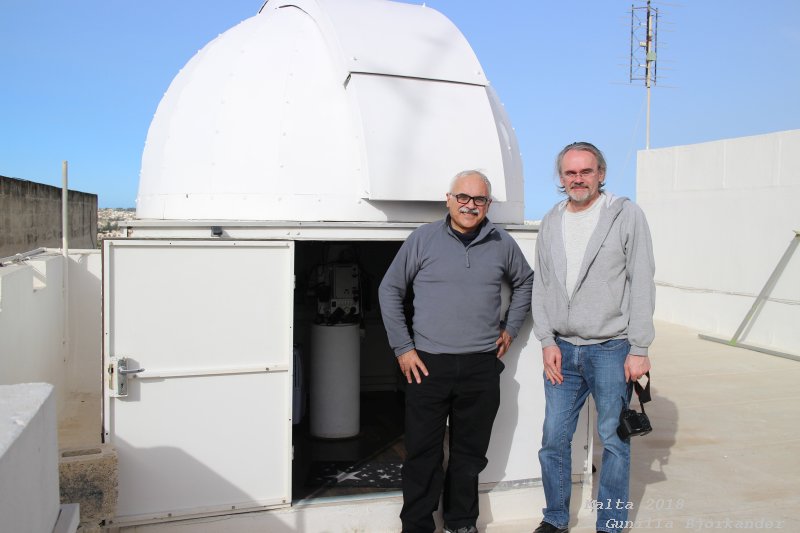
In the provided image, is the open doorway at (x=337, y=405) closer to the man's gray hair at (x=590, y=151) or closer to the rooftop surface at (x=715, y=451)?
the rooftop surface at (x=715, y=451)

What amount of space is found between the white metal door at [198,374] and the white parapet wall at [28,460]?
5.72ft

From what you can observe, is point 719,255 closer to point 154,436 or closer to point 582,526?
point 582,526

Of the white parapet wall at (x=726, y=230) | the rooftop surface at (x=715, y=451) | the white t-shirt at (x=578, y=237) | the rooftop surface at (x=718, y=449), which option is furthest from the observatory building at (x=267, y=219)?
the white parapet wall at (x=726, y=230)

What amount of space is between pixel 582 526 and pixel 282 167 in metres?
3.02

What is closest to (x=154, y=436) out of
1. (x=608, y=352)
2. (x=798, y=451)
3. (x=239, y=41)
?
(x=608, y=352)

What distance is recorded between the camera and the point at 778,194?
11.3 meters

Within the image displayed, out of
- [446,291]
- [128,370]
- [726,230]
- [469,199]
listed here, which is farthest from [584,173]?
[726,230]

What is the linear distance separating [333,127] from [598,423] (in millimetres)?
2470

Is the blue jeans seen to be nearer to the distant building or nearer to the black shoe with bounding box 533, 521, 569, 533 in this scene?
the black shoe with bounding box 533, 521, 569, 533

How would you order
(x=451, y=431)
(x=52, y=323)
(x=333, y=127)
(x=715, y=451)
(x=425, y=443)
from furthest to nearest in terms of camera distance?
(x=52, y=323) < (x=715, y=451) < (x=333, y=127) < (x=451, y=431) < (x=425, y=443)

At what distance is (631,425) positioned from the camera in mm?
3766

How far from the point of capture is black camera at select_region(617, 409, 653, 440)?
147 inches

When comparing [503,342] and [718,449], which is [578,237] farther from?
[718,449]

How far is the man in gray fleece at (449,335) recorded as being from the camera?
155 inches
